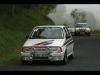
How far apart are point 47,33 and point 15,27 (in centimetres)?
1847

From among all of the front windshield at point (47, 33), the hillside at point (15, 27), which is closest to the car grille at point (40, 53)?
the front windshield at point (47, 33)

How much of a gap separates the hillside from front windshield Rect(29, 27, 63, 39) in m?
1.72

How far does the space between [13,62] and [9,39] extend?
7.77m

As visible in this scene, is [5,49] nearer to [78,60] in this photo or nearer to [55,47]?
[78,60]

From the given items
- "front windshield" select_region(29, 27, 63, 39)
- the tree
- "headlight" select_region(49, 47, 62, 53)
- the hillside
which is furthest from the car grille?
the tree

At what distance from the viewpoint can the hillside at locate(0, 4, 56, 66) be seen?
73.0ft

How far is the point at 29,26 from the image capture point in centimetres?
4034

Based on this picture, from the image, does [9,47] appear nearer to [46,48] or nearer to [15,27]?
[46,48]

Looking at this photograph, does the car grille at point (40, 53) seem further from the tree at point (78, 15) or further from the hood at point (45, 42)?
the tree at point (78, 15)

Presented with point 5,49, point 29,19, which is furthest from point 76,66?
point 29,19

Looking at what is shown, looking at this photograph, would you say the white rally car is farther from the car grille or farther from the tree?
the tree

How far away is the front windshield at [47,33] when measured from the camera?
59.7 ft

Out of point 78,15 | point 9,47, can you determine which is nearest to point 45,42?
point 9,47

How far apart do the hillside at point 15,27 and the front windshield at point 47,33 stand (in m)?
1.72
